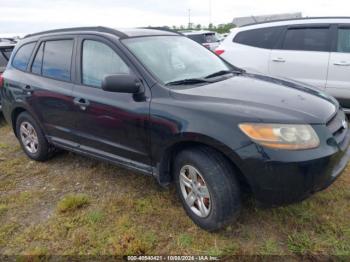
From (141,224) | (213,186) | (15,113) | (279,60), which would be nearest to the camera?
(213,186)

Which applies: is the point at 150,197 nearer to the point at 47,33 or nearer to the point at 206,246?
the point at 206,246

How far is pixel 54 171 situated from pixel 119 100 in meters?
1.75

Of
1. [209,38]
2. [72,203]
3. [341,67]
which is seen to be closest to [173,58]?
[72,203]

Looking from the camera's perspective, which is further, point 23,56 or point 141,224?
point 23,56

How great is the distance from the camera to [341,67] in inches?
197

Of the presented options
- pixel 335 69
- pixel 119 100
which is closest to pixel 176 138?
pixel 119 100

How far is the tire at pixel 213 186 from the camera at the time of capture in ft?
8.13

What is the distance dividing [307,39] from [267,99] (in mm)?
3321

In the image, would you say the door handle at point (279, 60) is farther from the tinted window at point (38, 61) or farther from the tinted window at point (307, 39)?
the tinted window at point (38, 61)

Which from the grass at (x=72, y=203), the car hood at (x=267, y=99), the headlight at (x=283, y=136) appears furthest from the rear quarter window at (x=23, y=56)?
the headlight at (x=283, y=136)

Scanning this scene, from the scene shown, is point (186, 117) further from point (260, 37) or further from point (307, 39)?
point (260, 37)

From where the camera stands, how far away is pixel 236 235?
2697mm

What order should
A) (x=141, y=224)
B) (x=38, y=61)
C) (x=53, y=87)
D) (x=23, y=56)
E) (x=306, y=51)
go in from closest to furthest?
(x=141, y=224), (x=53, y=87), (x=38, y=61), (x=23, y=56), (x=306, y=51)

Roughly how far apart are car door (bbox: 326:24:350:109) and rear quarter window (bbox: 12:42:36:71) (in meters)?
4.38
